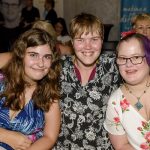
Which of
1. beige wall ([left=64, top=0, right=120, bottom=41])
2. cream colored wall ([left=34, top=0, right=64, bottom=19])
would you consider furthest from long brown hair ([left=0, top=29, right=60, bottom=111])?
cream colored wall ([left=34, top=0, right=64, bottom=19])

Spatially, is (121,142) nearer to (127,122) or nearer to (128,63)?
(127,122)

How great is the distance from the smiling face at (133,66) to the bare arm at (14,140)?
783 millimetres

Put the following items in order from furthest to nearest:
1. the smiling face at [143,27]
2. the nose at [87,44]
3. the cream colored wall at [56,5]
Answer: the cream colored wall at [56,5], the smiling face at [143,27], the nose at [87,44]

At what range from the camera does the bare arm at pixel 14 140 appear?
2363mm

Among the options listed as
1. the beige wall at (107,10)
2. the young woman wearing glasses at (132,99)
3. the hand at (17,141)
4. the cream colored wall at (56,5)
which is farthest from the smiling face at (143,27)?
the cream colored wall at (56,5)

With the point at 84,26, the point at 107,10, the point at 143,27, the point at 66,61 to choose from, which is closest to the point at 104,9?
the point at 107,10

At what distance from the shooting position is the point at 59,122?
246 cm

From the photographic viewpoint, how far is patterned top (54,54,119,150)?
253cm

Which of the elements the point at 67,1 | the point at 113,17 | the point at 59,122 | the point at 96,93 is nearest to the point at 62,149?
the point at 59,122

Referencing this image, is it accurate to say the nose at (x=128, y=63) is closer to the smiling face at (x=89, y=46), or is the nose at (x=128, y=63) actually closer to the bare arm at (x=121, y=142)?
the smiling face at (x=89, y=46)

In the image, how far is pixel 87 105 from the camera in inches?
99.6

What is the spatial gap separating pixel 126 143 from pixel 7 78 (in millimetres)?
903

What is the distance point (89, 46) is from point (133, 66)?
39cm

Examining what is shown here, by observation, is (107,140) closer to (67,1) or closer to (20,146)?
(20,146)
